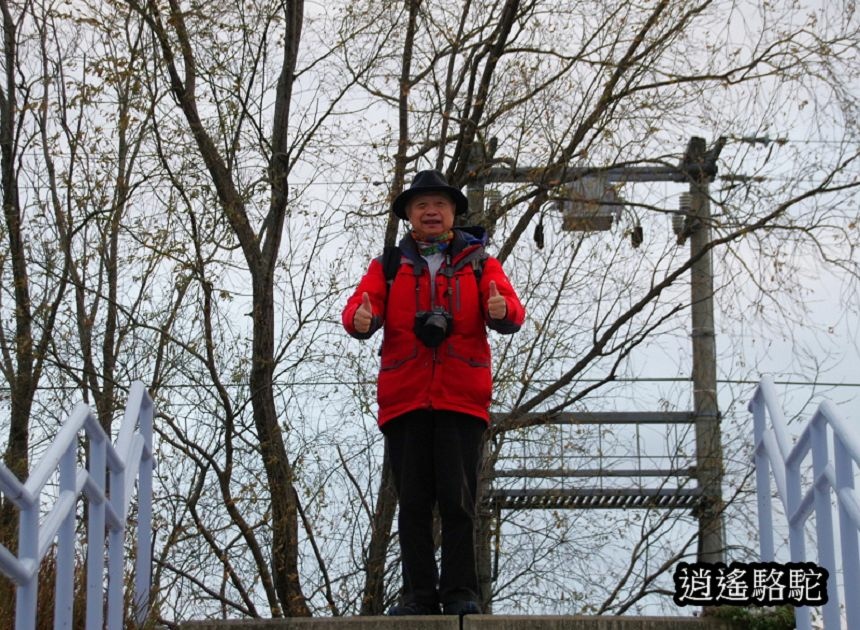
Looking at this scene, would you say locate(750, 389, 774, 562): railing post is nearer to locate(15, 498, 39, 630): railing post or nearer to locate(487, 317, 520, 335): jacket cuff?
locate(487, 317, 520, 335): jacket cuff

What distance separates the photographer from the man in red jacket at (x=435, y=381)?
5371 mm

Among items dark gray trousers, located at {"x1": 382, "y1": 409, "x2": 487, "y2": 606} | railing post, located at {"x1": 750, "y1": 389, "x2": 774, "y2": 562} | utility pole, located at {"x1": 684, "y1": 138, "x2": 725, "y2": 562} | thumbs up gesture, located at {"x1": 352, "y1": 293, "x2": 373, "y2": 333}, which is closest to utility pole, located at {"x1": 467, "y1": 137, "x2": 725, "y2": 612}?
utility pole, located at {"x1": 684, "y1": 138, "x2": 725, "y2": 562}

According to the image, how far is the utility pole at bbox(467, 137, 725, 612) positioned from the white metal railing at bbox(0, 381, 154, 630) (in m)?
3.75

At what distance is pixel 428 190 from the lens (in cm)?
561

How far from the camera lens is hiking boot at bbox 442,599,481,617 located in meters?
5.33

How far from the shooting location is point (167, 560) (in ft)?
27.0

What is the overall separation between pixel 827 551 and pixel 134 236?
5.12 m

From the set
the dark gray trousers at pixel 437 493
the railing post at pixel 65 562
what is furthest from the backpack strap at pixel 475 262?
the railing post at pixel 65 562

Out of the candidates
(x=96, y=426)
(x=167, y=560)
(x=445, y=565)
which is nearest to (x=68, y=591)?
(x=96, y=426)

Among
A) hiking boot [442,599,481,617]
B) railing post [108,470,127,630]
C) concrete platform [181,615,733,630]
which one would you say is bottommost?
concrete platform [181,615,733,630]

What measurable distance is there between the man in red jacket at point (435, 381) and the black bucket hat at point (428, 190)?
10mm

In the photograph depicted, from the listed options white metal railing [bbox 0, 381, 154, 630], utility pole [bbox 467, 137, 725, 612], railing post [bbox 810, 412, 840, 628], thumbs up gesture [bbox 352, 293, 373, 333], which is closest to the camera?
white metal railing [bbox 0, 381, 154, 630]

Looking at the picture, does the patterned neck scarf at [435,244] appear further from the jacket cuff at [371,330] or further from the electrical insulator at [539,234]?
the electrical insulator at [539,234]

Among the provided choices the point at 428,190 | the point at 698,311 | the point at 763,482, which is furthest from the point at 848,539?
the point at 698,311
